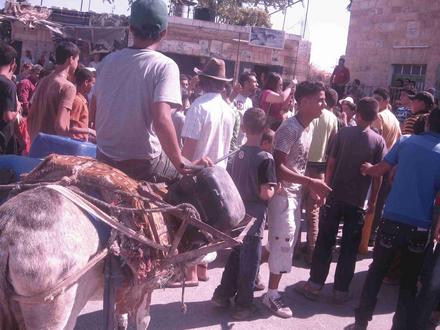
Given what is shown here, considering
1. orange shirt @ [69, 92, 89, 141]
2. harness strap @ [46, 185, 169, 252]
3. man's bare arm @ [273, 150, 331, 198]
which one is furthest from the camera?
orange shirt @ [69, 92, 89, 141]

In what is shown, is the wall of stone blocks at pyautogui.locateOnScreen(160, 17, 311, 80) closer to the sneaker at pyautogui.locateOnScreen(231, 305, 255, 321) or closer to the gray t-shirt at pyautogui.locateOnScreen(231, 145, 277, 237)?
the gray t-shirt at pyautogui.locateOnScreen(231, 145, 277, 237)

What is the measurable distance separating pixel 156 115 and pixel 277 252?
2.25 metres

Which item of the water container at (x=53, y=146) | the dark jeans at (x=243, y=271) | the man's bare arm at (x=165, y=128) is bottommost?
the dark jeans at (x=243, y=271)

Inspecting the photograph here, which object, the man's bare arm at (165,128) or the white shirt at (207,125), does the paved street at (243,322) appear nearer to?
the white shirt at (207,125)

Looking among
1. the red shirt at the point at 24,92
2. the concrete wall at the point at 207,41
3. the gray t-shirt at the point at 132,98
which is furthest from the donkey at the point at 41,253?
the concrete wall at the point at 207,41

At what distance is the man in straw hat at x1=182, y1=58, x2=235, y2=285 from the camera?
4.41 meters

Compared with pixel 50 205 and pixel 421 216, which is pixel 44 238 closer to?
pixel 50 205

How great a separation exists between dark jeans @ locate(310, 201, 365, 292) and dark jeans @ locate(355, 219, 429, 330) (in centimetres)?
68

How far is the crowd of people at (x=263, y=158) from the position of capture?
2951 millimetres

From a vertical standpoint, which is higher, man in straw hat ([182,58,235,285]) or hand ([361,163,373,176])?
man in straw hat ([182,58,235,285])

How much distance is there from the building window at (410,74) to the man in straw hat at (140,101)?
487 inches

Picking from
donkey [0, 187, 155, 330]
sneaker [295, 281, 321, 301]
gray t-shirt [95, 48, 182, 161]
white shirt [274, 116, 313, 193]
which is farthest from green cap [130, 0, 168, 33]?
sneaker [295, 281, 321, 301]

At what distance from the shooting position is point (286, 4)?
3553 cm

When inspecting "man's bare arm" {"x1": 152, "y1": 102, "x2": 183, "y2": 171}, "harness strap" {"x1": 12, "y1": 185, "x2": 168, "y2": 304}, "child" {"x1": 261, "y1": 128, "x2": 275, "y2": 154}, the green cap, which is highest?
the green cap
